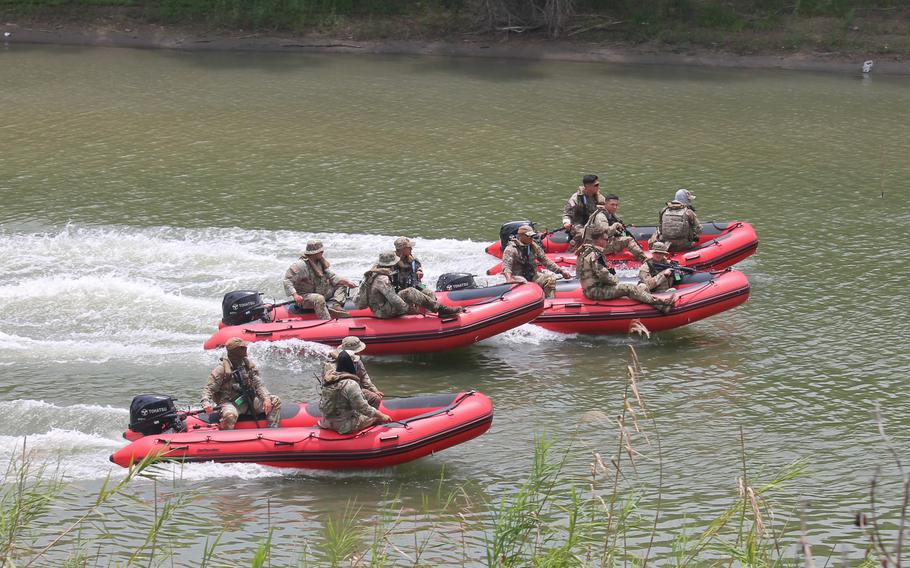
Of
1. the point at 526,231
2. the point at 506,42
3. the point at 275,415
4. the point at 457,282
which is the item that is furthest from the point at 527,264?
the point at 506,42

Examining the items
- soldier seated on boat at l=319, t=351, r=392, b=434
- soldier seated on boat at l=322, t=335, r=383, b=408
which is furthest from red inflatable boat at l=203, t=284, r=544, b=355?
soldier seated on boat at l=319, t=351, r=392, b=434

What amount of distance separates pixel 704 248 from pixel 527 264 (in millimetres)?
2706

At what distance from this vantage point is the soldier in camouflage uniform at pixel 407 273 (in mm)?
12651

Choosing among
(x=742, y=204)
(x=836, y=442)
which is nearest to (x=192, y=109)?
(x=742, y=204)

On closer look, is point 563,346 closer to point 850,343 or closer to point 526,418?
point 526,418

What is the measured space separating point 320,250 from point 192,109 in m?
13.0

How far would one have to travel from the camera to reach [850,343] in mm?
12969

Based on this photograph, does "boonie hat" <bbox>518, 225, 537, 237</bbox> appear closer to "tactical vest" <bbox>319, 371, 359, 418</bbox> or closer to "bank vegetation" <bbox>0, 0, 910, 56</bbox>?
"tactical vest" <bbox>319, 371, 359, 418</bbox>

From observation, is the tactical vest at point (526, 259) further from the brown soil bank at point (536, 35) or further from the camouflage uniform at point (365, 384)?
the brown soil bank at point (536, 35)

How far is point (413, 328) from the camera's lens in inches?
500

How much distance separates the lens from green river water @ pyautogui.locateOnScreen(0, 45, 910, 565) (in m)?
9.92

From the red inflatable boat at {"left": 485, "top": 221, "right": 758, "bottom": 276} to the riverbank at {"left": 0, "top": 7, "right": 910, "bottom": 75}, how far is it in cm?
1470

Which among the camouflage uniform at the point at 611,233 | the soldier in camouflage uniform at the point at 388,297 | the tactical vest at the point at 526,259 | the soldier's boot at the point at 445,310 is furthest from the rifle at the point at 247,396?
the camouflage uniform at the point at 611,233

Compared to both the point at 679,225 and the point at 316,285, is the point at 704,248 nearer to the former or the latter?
the point at 679,225
